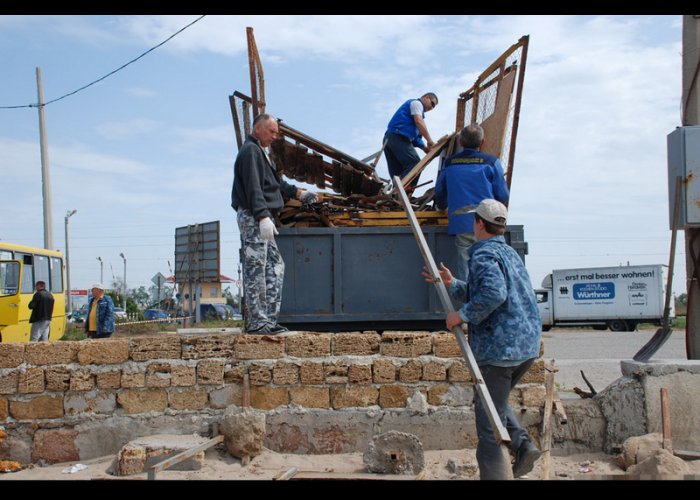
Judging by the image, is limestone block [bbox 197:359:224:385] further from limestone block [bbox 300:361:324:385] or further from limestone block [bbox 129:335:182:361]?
limestone block [bbox 300:361:324:385]

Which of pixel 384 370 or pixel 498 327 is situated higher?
pixel 498 327

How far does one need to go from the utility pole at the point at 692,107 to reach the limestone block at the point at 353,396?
3.05 m

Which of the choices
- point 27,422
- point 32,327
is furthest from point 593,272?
point 27,422

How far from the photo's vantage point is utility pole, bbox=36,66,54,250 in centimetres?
1956

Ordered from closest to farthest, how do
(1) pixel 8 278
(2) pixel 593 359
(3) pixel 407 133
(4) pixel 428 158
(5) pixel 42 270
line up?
(4) pixel 428 158 < (3) pixel 407 133 < (2) pixel 593 359 < (1) pixel 8 278 < (5) pixel 42 270

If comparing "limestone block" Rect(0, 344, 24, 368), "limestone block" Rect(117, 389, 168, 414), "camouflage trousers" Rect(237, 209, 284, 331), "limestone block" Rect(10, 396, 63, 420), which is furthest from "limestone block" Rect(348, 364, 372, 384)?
"limestone block" Rect(0, 344, 24, 368)

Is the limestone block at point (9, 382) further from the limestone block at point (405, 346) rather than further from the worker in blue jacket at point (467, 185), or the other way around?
the worker in blue jacket at point (467, 185)

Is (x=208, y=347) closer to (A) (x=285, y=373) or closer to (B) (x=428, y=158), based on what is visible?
(A) (x=285, y=373)

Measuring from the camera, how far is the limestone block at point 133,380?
19.3 ft

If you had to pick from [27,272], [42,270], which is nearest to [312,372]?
[27,272]

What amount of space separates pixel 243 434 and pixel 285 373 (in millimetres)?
623

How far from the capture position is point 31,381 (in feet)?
19.4

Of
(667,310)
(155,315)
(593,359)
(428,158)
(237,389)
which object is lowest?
(155,315)
